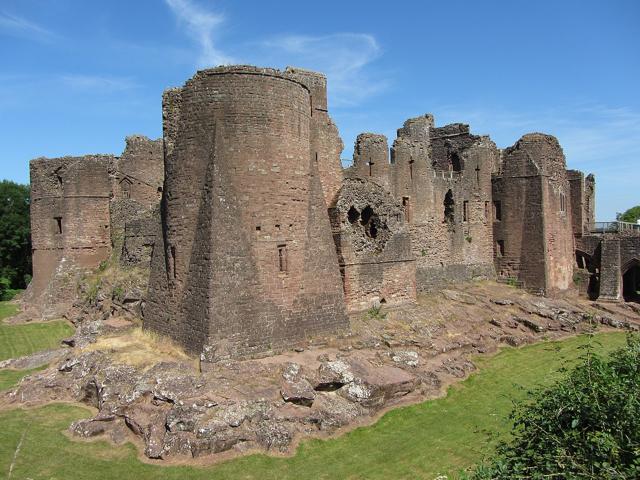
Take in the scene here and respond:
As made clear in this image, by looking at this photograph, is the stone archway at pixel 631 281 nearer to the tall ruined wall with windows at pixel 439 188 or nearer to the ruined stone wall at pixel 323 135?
the tall ruined wall with windows at pixel 439 188

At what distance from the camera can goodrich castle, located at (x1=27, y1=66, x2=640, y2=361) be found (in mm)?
15086

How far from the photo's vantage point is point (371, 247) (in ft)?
67.1

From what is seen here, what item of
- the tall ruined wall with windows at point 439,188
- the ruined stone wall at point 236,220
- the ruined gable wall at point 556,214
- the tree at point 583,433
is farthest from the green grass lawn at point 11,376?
the ruined gable wall at point 556,214

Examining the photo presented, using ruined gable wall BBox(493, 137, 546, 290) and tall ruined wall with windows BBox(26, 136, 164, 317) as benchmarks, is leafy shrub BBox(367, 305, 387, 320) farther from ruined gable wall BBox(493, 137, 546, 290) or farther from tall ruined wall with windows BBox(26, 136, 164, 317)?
tall ruined wall with windows BBox(26, 136, 164, 317)

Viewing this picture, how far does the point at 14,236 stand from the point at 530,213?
3504cm

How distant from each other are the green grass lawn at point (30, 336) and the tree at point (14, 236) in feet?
51.5

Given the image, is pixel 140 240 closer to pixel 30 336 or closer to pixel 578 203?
pixel 30 336

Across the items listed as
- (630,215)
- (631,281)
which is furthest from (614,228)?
(630,215)

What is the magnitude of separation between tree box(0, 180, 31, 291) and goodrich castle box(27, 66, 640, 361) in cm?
1424

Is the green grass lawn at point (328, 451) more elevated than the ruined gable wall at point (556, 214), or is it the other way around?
the ruined gable wall at point (556, 214)

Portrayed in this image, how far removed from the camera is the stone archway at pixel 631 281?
2998cm

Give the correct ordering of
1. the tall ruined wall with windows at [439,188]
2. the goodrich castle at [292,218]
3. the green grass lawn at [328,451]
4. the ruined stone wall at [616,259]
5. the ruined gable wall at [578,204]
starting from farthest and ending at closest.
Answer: the ruined gable wall at [578,204], the ruined stone wall at [616,259], the tall ruined wall with windows at [439,188], the goodrich castle at [292,218], the green grass lawn at [328,451]

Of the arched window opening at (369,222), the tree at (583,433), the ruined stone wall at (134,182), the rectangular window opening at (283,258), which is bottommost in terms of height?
the tree at (583,433)

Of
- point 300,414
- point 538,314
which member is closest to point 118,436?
point 300,414
